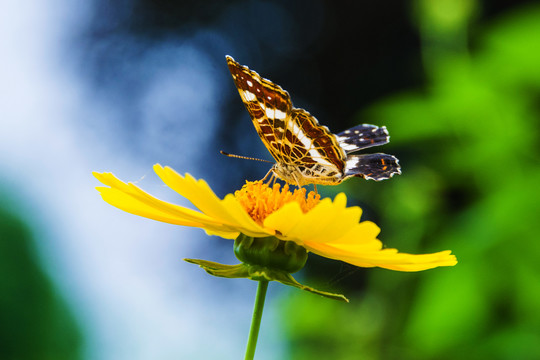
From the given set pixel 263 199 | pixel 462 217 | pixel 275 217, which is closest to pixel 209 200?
pixel 275 217

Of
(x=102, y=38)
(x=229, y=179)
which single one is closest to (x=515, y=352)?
(x=229, y=179)

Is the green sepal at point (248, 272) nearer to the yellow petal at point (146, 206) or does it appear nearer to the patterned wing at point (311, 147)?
the yellow petal at point (146, 206)

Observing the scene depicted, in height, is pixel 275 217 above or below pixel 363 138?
below

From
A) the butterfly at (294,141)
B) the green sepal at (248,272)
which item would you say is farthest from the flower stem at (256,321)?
the butterfly at (294,141)

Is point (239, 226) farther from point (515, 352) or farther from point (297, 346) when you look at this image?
point (297, 346)

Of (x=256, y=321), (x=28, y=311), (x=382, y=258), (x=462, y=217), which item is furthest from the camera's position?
(x=28, y=311)

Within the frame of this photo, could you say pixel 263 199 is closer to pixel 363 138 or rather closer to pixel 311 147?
pixel 311 147

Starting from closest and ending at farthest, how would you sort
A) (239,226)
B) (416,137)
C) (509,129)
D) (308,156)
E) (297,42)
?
1. (239,226)
2. (308,156)
3. (509,129)
4. (416,137)
5. (297,42)
